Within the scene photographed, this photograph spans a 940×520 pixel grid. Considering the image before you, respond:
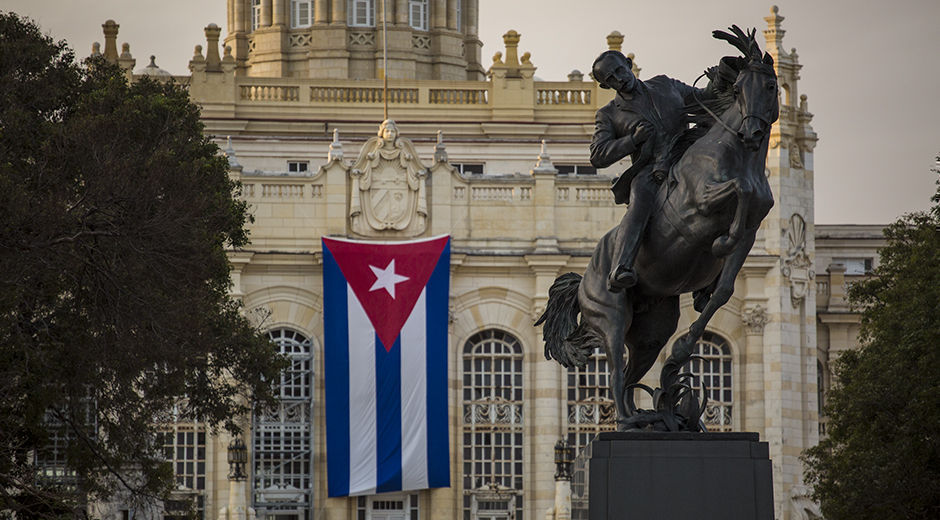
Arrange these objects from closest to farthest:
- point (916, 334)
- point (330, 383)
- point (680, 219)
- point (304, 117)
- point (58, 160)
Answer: point (680, 219)
point (58, 160)
point (916, 334)
point (330, 383)
point (304, 117)

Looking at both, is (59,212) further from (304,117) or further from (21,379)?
(304,117)

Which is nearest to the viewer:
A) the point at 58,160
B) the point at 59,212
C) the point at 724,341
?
the point at 59,212

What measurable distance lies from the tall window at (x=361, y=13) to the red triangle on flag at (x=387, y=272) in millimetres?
18513

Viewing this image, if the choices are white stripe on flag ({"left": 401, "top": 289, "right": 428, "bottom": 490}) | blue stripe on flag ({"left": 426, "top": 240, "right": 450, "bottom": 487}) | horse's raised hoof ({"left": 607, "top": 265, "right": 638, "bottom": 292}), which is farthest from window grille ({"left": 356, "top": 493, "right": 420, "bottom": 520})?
horse's raised hoof ({"left": 607, "top": 265, "right": 638, "bottom": 292})

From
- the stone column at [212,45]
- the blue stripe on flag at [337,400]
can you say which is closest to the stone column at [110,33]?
the stone column at [212,45]

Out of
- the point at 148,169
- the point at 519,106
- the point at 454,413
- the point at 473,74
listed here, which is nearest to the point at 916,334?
the point at 148,169

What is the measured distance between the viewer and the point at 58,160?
3133 cm

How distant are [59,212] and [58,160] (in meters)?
3.17

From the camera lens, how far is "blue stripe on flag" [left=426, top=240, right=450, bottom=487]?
5312cm

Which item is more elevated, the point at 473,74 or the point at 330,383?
the point at 473,74

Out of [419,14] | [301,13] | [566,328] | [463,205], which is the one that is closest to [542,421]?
[463,205]

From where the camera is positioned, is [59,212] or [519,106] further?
[519,106]

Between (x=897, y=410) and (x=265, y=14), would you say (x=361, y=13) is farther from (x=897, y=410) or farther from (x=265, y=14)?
(x=897, y=410)

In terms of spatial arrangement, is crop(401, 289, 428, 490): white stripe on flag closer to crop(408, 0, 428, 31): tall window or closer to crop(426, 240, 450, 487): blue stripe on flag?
crop(426, 240, 450, 487): blue stripe on flag
